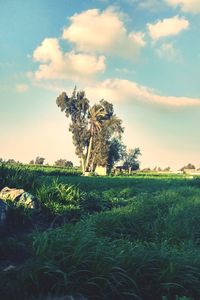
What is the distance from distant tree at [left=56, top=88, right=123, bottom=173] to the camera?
220ft

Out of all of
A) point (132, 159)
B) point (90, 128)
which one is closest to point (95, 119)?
point (90, 128)

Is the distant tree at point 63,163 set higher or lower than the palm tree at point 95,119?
lower

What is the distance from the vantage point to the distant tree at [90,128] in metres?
67.2

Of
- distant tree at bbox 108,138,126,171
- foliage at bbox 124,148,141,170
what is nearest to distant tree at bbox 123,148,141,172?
foliage at bbox 124,148,141,170

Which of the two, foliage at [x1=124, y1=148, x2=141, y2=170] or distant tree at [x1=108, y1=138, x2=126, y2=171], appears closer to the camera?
distant tree at [x1=108, y1=138, x2=126, y2=171]

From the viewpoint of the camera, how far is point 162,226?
921cm

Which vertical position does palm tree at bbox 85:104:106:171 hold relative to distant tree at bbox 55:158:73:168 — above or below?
above

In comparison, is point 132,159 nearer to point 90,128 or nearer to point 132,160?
point 132,160

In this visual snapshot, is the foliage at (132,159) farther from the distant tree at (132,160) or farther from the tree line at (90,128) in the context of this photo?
the tree line at (90,128)

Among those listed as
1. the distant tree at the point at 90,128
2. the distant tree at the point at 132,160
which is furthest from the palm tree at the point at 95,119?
the distant tree at the point at 132,160

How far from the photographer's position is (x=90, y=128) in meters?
69.4

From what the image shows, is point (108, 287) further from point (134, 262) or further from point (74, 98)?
point (74, 98)

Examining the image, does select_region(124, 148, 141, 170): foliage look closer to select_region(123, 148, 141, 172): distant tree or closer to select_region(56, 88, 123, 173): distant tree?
select_region(123, 148, 141, 172): distant tree

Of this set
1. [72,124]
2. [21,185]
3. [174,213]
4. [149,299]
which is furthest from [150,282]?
[72,124]
